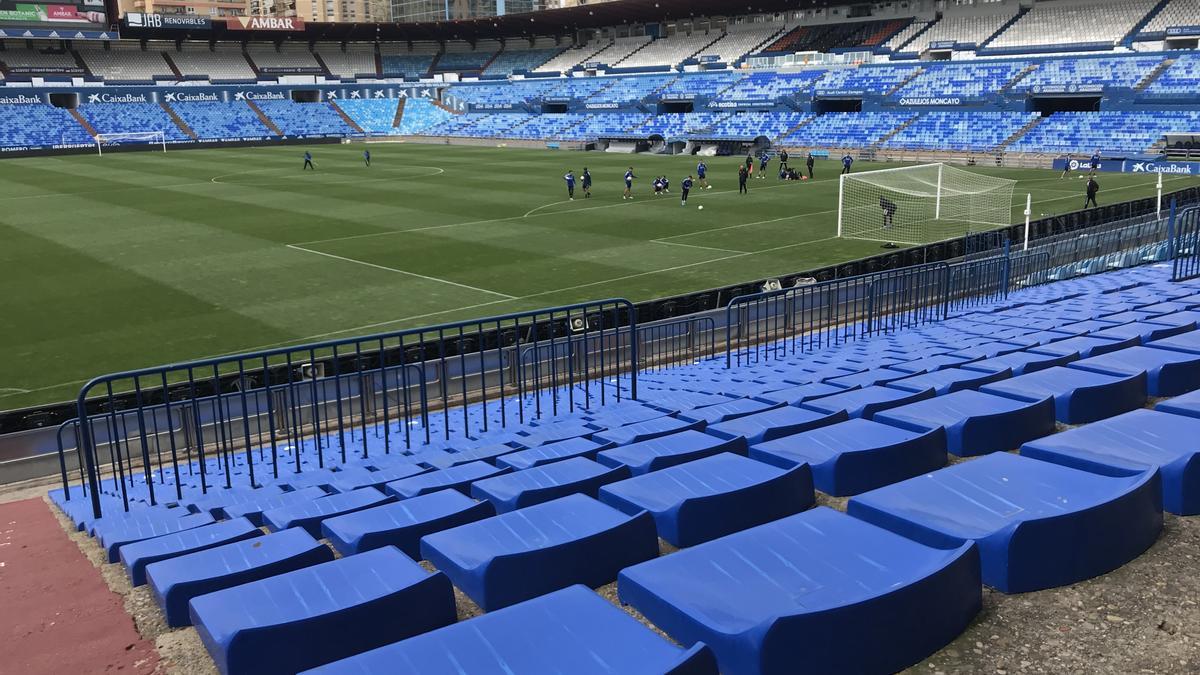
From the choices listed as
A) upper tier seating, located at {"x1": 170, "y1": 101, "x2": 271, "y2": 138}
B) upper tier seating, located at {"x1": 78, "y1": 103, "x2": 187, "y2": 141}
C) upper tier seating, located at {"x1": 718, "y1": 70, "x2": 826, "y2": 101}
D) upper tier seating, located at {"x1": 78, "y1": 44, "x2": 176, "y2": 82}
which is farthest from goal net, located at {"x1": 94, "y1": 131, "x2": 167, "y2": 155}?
upper tier seating, located at {"x1": 718, "y1": 70, "x2": 826, "y2": 101}

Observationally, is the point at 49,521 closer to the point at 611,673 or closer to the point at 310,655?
the point at 310,655

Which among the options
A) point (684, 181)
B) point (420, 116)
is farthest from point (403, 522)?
point (420, 116)

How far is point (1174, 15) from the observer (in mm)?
64500

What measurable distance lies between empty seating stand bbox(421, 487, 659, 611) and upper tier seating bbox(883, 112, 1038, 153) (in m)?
58.3

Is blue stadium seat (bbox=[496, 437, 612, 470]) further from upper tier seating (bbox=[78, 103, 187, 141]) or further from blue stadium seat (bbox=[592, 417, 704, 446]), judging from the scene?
upper tier seating (bbox=[78, 103, 187, 141])

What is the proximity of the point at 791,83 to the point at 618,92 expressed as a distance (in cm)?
1829

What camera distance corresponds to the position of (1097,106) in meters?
61.8

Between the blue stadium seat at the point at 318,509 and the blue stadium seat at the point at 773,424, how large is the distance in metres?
2.94

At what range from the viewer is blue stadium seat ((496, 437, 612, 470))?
806 cm

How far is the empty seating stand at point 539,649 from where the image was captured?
3365mm

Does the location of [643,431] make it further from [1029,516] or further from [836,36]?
[836,36]

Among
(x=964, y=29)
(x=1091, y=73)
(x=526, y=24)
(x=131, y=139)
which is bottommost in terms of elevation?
(x=131, y=139)

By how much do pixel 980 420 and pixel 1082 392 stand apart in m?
1.40

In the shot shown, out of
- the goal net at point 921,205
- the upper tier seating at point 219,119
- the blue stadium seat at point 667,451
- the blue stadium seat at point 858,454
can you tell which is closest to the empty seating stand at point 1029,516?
the blue stadium seat at point 858,454
